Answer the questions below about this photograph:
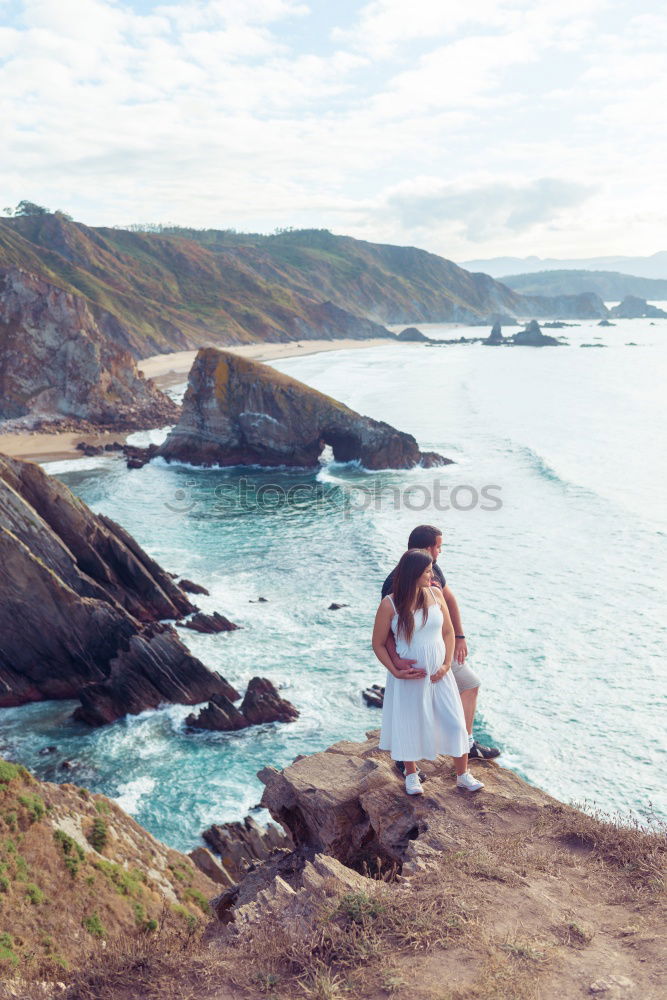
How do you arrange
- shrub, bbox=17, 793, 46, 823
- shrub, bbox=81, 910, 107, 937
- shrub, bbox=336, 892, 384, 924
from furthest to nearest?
shrub, bbox=17, 793, 46, 823, shrub, bbox=81, 910, 107, 937, shrub, bbox=336, 892, 384, 924

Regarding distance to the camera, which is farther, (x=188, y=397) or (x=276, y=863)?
(x=188, y=397)

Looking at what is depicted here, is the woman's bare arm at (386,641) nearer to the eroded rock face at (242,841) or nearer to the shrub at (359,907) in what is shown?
the shrub at (359,907)

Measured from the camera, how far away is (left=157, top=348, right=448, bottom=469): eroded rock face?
4328 cm

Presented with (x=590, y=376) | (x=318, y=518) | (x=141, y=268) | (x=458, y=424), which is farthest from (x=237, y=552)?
(x=141, y=268)

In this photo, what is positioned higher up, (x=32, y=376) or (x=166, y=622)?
(x=32, y=376)

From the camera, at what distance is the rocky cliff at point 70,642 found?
17875 mm

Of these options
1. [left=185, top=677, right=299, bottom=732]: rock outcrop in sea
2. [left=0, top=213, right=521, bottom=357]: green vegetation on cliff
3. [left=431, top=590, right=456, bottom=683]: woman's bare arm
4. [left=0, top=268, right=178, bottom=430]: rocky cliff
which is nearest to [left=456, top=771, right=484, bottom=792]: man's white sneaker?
[left=431, top=590, right=456, bottom=683]: woman's bare arm

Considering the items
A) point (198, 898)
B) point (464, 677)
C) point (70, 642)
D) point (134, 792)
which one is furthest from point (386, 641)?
point (70, 642)

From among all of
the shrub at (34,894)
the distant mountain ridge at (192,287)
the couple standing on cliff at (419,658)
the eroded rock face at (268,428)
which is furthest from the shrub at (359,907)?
the distant mountain ridge at (192,287)

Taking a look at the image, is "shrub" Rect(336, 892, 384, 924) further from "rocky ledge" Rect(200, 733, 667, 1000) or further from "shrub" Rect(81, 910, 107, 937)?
"shrub" Rect(81, 910, 107, 937)

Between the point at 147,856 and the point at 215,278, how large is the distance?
454 feet

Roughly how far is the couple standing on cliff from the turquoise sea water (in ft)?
26.1

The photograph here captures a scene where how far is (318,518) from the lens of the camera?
33531mm

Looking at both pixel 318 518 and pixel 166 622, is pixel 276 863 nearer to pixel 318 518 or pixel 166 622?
pixel 166 622
